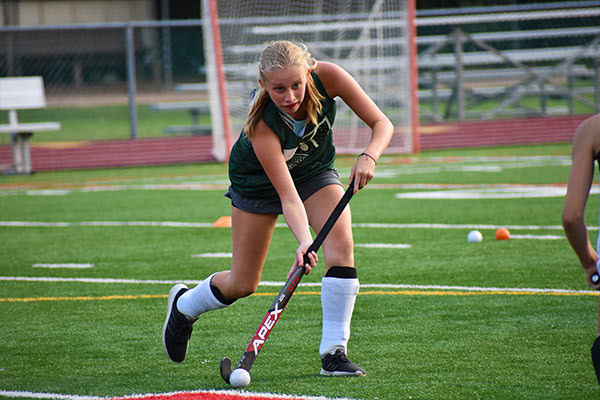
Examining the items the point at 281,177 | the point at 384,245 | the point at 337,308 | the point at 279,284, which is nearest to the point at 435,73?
the point at 384,245

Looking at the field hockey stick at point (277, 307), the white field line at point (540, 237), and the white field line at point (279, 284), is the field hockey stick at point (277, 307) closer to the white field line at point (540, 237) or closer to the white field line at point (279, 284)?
the white field line at point (279, 284)

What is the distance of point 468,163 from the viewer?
13797 mm

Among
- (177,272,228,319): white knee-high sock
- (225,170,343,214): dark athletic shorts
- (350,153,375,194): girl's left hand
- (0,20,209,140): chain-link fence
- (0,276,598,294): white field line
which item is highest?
(350,153,375,194): girl's left hand

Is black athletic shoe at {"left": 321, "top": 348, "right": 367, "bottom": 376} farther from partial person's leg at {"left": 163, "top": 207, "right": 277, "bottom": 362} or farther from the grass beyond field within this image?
Answer: partial person's leg at {"left": 163, "top": 207, "right": 277, "bottom": 362}

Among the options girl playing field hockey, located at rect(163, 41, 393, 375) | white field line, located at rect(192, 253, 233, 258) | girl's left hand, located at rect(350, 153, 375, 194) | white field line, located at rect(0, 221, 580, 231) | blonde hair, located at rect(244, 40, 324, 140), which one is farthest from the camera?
white field line, located at rect(0, 221, 580, 231)

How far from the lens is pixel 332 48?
15.7 meters

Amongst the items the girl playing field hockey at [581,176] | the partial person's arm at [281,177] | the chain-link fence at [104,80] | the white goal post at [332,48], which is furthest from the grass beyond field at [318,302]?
the chain-link fence at [104,80]

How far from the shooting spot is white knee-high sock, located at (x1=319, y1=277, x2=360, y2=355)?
413 cm

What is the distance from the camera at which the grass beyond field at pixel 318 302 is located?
4051 mm

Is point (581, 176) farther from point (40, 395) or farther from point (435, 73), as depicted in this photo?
point (435, 73)

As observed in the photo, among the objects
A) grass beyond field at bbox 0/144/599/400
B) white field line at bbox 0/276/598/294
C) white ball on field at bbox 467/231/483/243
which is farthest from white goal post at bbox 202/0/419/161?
white field line at bbox 0/276/598/294

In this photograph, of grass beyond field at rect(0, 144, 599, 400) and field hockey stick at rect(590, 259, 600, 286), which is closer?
field hockey stick at rect(590, 259, 600, 286)

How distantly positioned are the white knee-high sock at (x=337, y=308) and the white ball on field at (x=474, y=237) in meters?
3.43

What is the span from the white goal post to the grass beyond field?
4.38m
